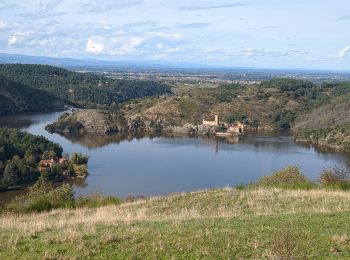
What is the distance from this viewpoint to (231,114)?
98250 millimetres

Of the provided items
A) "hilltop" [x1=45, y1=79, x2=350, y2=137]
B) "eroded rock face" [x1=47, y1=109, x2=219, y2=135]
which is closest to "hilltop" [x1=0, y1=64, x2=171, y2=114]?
"hilltop" [x1=45, y1=79, x2=350, y2=137]

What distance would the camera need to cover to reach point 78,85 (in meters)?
145

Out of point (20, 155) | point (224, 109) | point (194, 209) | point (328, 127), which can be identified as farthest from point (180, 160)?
point (194, 209)

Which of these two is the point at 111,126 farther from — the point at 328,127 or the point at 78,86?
the point at 78,86

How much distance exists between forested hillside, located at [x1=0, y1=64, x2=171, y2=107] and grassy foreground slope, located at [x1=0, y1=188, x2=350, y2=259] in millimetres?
114933

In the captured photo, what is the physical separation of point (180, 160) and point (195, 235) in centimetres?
5359

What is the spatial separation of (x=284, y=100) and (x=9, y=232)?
99113 mm

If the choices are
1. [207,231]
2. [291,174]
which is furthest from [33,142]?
[207,231]

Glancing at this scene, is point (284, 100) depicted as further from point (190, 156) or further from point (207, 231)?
point (207, 231)

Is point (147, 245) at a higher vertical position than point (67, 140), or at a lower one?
higher

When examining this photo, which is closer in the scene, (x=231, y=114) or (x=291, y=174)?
(x=291, y=174)

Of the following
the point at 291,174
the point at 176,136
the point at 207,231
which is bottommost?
the point at 176,136

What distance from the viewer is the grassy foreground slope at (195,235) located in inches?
301

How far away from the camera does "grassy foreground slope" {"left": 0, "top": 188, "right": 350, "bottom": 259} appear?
7.66 m
